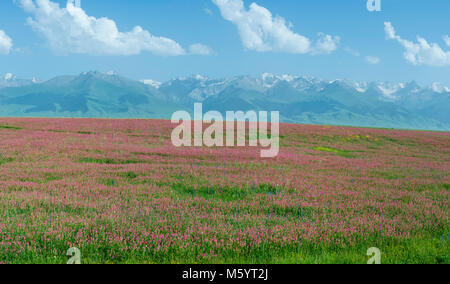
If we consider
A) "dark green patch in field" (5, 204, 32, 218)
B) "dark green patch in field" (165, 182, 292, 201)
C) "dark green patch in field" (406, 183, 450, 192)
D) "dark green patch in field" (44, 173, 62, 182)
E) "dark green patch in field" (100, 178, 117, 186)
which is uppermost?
"dark green patch in field" (44, 173, 62, 182)

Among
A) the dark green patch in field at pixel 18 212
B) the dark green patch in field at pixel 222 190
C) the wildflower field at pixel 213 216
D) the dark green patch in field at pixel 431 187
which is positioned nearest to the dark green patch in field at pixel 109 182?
the wildflower field at pixel 213 216

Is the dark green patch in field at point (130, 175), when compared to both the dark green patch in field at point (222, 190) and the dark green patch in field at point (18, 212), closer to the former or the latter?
the dark green patch in field at point (222, 190)

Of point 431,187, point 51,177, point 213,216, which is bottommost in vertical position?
point 431,187

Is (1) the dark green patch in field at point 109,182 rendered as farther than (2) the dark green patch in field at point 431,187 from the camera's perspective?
No

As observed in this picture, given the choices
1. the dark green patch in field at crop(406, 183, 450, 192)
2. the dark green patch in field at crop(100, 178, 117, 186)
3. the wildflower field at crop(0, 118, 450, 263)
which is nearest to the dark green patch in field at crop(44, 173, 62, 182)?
the wildflower field at crop(0, 118, 450, 263)

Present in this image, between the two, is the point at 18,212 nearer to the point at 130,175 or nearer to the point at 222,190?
the point at 130,175

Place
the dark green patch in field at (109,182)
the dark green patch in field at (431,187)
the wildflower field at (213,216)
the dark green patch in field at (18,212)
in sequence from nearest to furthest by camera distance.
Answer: the wildflower field at (213,216), the dark green patch in field at (18,212), the dark green patch in field at (109,182), the dark green patch in field at (431,187)

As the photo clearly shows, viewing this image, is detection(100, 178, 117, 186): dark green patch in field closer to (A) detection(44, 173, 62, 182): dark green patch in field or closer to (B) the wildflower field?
(B) the wildflower field

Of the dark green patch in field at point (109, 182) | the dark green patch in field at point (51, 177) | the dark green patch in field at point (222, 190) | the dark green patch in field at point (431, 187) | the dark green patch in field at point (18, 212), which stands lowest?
the dark green patch in field at point (431, 187)

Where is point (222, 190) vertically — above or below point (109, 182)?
below

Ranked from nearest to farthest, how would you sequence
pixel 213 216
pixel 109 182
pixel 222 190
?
1. pixel 213 216
2. pixel 222 190
3. pixel 109 182

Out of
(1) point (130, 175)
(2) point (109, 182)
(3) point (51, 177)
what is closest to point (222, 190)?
(2) point (109, 182)

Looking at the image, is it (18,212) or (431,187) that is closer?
(18,212)
